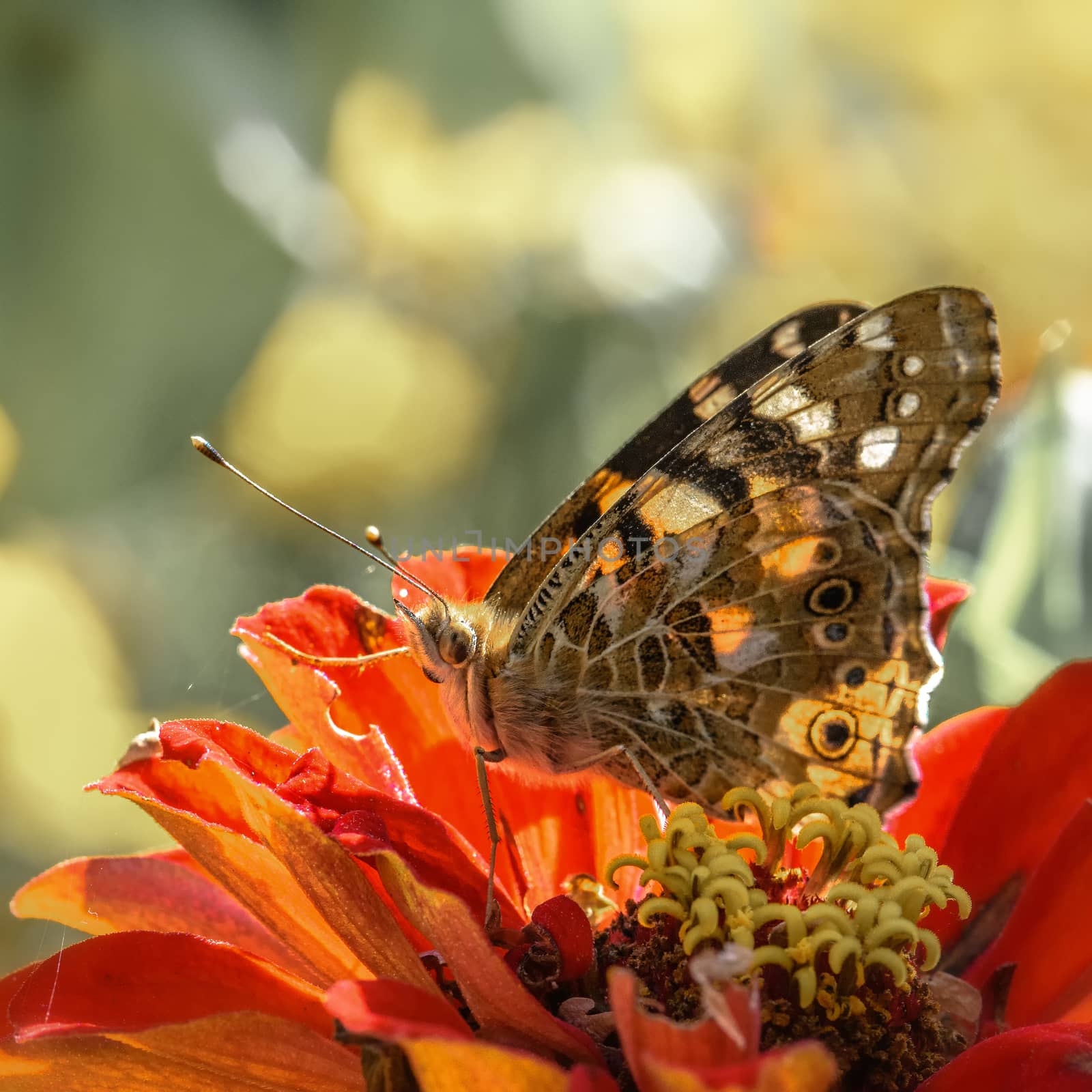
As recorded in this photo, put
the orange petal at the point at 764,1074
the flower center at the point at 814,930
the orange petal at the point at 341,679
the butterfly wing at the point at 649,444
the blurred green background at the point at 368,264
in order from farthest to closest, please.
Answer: the blurred green background at the point at 368,264 → the butterfly wing at the point at 649,444 → the orange petal at the point at 341,679 → the flower center at the point at 814,930 → the orange petal at the point at 764,1074

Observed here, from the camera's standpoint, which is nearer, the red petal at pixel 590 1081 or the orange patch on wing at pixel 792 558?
the red petal at pixel 590 1081

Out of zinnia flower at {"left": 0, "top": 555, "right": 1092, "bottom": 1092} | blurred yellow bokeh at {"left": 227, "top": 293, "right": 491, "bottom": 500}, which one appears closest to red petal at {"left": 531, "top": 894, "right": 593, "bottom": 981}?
zinnia flower at {"left": 0, "top": 555, "right": 1092, "bottom": 1092}

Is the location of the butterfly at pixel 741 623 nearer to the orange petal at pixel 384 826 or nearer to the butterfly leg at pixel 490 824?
the butterfly leg at pixel 490 824

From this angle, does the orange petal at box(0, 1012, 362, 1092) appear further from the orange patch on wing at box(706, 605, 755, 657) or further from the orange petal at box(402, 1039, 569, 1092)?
the orange patch on wing at box(706, 605, 755, 657)

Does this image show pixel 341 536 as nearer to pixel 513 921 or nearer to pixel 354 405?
pixel 513 921

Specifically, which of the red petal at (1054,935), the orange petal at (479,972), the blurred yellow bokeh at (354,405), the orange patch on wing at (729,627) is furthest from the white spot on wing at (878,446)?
the blurred yellow bokeh at (354,405)

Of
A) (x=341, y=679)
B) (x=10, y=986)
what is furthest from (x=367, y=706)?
(x=10, y=986)

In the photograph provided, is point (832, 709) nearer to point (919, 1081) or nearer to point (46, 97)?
point (919, 1081)

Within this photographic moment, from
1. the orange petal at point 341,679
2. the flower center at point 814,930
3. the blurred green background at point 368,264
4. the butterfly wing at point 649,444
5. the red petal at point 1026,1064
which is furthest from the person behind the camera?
the blurred green background at point 368,264
